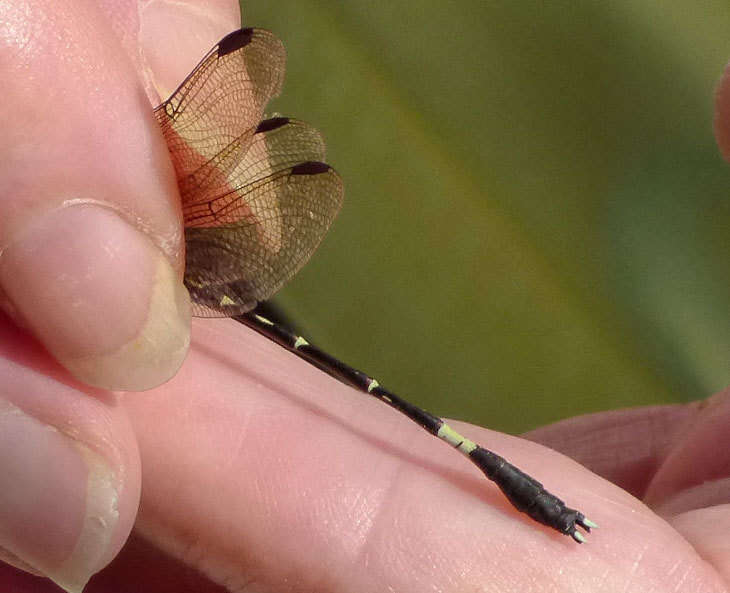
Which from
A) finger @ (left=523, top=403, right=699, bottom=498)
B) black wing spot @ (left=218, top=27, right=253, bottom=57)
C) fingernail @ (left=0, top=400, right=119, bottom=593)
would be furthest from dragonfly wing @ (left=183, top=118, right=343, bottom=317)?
finger @ (left=523, top=403, right=699, bottom=498)

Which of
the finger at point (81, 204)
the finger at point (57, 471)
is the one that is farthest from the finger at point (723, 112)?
the finger at point (57, 471)

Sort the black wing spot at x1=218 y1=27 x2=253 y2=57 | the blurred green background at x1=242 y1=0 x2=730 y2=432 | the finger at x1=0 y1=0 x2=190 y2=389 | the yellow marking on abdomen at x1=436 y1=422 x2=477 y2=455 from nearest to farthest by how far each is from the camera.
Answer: the finger at x1=0 y1=0 x2=190 y2=389 < the black wing spot at x1=218 y1=27 x2=253 y2=57 < the yellow marking on abdomen at x1=436 y1=422 x2=477 y2=455 < the blurred green background at x1=242 y1=0 x2=730 y2=432

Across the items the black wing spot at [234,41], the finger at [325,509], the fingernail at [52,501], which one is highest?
the black wing spot at [234,41]

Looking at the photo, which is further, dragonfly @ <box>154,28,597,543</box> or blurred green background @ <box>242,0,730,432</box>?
blurred green background @ <box>242,0,730,432</box>

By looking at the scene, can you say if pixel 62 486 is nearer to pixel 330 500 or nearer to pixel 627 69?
pixel 330 500

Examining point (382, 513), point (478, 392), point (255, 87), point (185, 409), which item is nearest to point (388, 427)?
point (382, 513)

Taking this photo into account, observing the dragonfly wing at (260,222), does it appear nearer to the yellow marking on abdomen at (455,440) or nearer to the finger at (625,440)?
the yellow marking on abdomen at (455,440)

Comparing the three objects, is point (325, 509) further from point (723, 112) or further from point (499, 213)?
point (499, 213)

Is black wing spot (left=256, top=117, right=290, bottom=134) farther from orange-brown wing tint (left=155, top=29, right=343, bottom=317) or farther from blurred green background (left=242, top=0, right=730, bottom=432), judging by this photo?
blurred green background (left=242, top=0, right=730, bottom=432)

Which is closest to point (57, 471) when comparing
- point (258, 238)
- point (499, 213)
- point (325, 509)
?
point (325, 509)
